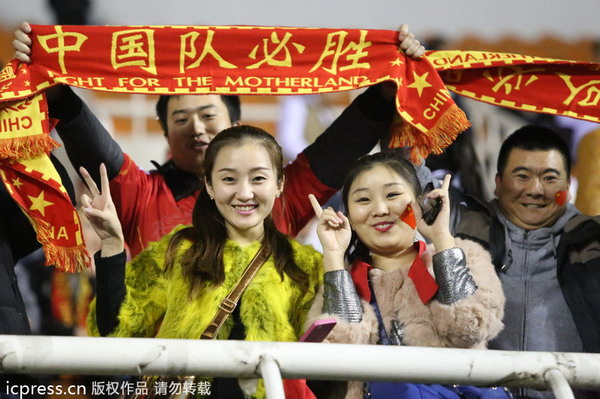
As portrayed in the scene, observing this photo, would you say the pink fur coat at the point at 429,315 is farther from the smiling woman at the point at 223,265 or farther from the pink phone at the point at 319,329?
the pink phone at the point at 319,329

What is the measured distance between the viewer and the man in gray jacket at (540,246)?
9.17ft

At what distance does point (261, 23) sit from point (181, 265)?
124cm

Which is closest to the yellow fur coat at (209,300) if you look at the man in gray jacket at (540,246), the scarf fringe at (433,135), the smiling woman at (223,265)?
the smiling woman at (223,265)

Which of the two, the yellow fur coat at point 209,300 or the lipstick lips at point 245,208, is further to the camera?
the lipstick lips at point 245,208

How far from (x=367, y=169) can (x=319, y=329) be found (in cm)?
90

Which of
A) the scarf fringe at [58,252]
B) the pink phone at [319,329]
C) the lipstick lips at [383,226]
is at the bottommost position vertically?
the pink phone at [319,329]

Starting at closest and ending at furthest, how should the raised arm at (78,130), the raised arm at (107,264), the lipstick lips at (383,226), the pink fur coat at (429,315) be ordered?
the pink fur coat at (429,315), the raised arm at (107,264), the lipstick lips at (383,226), the raised arm at (78,130)

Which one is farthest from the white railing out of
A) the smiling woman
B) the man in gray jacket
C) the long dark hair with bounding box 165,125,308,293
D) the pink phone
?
the man in gray jacket

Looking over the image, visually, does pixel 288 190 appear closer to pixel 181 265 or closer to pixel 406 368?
pixel 181 265

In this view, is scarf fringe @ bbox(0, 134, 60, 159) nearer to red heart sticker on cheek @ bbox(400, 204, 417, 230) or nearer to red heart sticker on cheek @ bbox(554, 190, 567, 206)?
red heart sticker on cheek @ bbox(400, 204, 417, 230)

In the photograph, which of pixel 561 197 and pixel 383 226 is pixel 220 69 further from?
pixel 561 197

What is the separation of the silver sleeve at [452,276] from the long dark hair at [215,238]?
1.22 ft

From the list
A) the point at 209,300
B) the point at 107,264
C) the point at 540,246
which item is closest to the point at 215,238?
the point at 209,300

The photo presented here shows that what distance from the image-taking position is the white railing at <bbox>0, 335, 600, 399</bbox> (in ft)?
5.18
